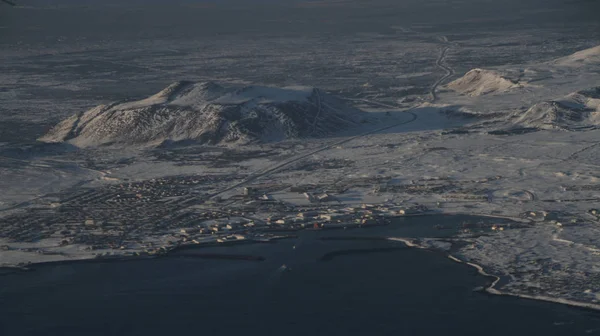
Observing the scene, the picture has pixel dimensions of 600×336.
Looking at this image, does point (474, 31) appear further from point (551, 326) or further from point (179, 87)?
point (551, 326)

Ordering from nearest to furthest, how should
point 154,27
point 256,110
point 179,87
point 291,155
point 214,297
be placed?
point 214,297 → point 291,155 → point 256,110 → point 179,87 → point 154,27

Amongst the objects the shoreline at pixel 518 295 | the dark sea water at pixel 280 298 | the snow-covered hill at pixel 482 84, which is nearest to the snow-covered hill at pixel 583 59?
the snow-covered hill at pixel 482 84

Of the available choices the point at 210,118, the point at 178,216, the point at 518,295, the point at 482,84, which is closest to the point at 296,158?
the point at 210,118

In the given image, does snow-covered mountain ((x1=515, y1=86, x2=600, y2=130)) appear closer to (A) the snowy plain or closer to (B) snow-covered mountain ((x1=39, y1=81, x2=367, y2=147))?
(A) the snowy plain

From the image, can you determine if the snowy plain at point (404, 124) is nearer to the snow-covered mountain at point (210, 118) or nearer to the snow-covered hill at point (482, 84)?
the snow-covered hill at point (482, 84)

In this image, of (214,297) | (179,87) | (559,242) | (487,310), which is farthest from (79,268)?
(179,87)

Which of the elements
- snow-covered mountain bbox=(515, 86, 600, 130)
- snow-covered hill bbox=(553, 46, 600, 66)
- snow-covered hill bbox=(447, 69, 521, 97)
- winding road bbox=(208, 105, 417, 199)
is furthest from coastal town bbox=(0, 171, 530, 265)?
snow-covered hill bbox=(553, 46, 600, 66)

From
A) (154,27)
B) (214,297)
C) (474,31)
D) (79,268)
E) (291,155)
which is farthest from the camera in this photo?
(154,27)
